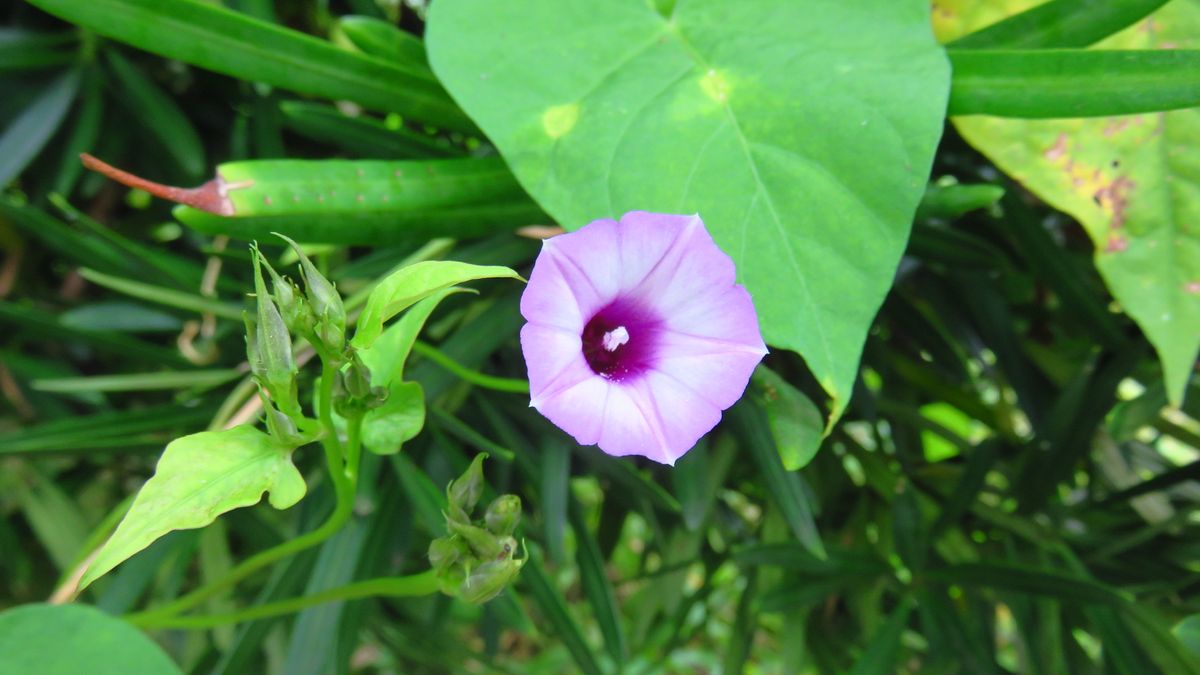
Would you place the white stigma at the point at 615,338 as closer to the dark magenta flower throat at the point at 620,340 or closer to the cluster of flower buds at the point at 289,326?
the dark magenta flower throat at the point at 620,340

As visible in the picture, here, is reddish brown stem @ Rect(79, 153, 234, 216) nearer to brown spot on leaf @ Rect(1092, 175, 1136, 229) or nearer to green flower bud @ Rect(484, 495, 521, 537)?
green flower bud @ Rect(484, 495, 521, 537)

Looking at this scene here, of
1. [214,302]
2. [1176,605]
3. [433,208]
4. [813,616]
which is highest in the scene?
[433,208]

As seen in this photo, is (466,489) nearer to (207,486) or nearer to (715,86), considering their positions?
(207,486)

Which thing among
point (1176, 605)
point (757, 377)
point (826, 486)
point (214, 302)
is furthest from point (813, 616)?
point (214, 302)

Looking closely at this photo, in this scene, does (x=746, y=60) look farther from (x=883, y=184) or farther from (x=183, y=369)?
(x=183, y=369)

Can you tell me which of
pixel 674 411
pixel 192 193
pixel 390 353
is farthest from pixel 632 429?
pixel 192 193

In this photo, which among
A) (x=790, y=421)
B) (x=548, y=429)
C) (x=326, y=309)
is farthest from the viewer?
(x=548, y=429)

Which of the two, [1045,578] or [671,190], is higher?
[671,190]
